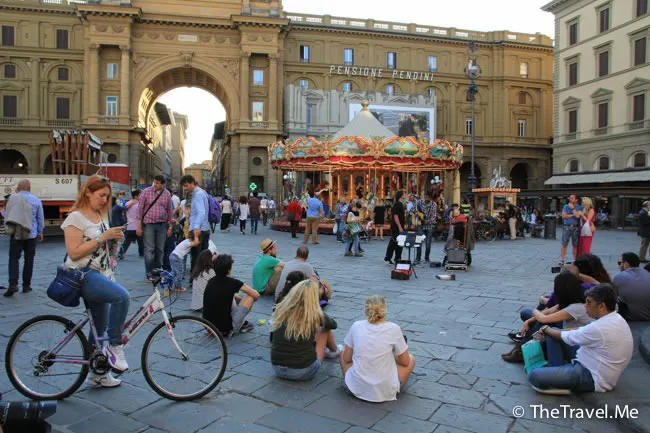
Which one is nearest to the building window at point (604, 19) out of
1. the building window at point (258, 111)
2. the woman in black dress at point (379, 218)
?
the building window at point (258, 111)

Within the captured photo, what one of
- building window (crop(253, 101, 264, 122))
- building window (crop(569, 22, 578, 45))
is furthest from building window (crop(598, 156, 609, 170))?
building window (crop(253, 101, 264, 122))

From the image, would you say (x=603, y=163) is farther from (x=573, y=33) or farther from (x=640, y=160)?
(x=573, y=33)

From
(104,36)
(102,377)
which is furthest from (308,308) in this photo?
(104,36)

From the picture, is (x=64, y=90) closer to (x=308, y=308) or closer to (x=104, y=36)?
(x=104, y=36)

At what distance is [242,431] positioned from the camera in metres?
3.38

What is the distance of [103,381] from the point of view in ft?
13.3

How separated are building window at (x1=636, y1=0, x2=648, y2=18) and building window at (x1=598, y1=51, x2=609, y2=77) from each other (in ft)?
10.7

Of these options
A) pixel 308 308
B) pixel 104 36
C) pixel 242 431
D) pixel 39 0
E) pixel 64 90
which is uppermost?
pixel 39 0

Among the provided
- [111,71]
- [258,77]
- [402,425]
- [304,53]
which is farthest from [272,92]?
[402,425]

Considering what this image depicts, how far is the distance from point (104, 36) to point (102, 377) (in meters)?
39.7

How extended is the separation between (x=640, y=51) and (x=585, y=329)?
34756 millimetres

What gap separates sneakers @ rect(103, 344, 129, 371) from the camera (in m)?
3.85

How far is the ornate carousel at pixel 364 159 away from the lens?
19.7 meters

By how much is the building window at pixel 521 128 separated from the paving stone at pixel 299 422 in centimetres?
4970
